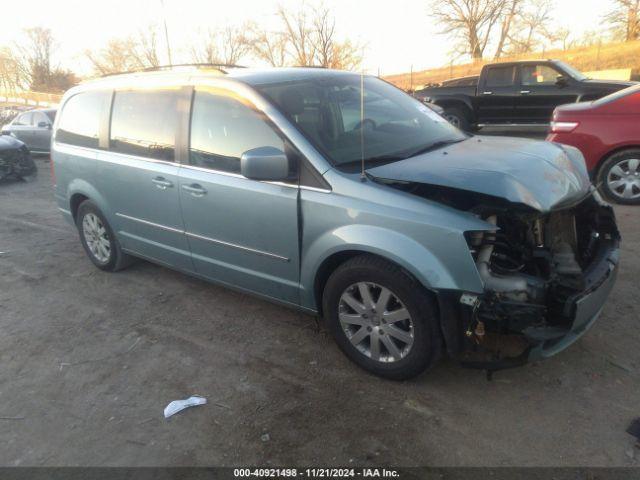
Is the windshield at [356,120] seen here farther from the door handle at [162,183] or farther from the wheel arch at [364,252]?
the door handle at [162,183]

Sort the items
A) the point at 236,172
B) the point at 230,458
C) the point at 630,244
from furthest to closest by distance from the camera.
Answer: the point at 630,244
the point at 236,172
the point at 230,458

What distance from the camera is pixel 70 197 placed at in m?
4.94

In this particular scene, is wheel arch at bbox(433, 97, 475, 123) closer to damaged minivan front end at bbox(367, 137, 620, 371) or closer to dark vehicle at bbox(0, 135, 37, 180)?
damaged minivan front end at bbox(367, 137, 620, 371)

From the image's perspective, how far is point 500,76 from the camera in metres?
11.3

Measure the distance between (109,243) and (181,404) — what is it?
244cm

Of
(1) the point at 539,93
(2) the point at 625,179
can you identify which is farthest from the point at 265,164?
(1) the point at 539,93

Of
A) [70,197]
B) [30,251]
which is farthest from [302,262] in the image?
[30,251]

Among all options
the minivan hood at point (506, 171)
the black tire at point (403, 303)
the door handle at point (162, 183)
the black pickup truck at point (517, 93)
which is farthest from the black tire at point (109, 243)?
the black pickup truck at point (517, 93)

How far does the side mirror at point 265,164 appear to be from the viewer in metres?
2.90

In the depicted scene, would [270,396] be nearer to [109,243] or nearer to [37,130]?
[109,243]

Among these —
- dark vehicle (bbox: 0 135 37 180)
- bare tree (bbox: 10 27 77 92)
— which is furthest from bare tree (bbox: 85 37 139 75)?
dark vehicle (bbox: 0 135 37 180)

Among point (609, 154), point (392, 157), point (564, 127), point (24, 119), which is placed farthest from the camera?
Result: point (24, 119)

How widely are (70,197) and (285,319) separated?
2.75 meters

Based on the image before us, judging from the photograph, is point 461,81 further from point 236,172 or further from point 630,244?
point 236,172
